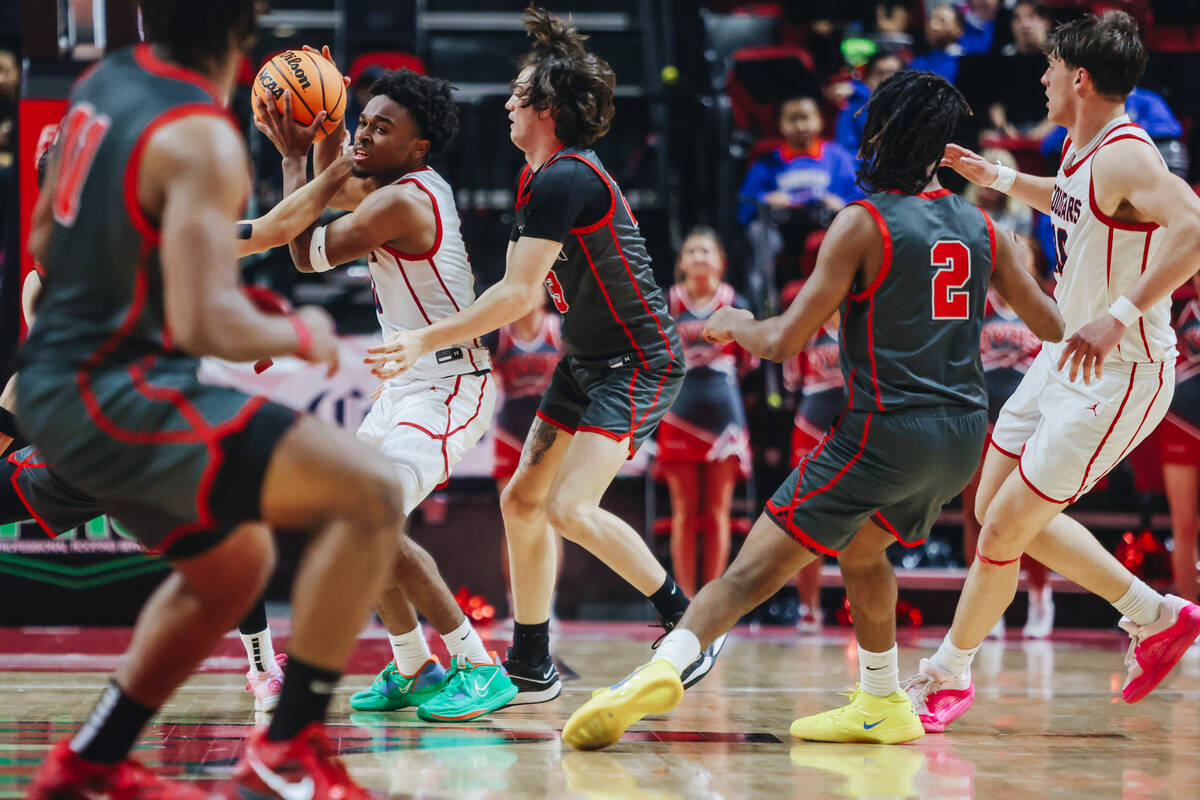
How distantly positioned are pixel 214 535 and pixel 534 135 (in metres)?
2.15

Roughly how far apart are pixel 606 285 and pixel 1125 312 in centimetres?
168

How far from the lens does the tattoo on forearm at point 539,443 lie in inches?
173

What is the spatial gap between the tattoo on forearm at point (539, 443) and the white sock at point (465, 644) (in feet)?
1.96

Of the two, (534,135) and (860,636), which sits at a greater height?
(534,135)

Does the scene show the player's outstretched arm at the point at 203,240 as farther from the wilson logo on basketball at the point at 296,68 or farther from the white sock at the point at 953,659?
the white sock at the point at 953,659

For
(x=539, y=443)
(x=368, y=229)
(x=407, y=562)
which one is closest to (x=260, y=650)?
(x=407, y=562)

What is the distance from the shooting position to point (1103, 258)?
422 cm

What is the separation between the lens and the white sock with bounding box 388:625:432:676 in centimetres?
434

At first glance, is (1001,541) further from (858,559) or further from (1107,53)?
(1107,53)

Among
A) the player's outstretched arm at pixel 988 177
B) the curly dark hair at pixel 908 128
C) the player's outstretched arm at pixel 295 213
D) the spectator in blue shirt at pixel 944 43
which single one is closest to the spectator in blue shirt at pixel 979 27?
the spectator in blue shirt at pixel 944 43

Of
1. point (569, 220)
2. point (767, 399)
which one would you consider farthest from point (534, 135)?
point (767, 399)

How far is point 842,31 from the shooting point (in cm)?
1112

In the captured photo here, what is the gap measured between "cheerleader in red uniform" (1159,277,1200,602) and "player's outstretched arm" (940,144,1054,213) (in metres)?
2.80

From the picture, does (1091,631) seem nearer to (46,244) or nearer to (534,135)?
(534,135)
